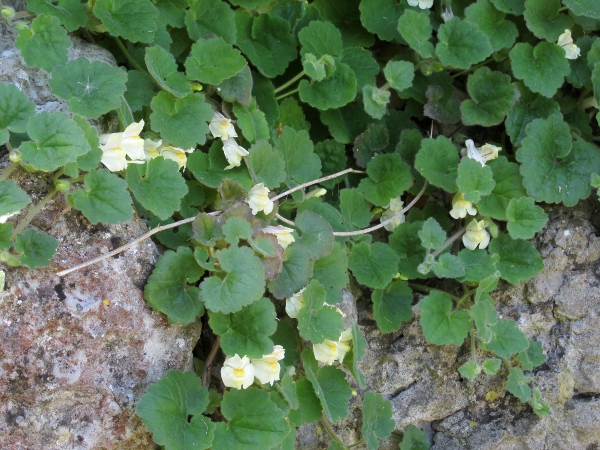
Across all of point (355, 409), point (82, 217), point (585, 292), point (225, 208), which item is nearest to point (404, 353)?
point (355, 409)

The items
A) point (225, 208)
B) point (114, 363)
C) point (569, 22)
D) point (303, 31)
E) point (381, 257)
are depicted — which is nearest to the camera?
point (114, 363)

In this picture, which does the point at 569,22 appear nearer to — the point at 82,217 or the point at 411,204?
the point at 411,204

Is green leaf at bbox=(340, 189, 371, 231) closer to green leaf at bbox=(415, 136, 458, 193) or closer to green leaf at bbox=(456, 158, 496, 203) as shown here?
green leaf at bbox=(415, 136, 458, 193)

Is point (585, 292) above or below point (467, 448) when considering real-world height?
above

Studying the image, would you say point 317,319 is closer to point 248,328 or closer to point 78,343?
point 248,328

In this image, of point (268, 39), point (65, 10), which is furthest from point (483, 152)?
point (65, 10)

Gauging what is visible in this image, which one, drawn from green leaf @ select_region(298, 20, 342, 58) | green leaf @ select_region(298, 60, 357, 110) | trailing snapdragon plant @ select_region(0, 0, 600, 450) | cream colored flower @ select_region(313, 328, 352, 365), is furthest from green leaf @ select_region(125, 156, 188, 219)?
green leaf @ select_region(298, 20, 342, 58)
